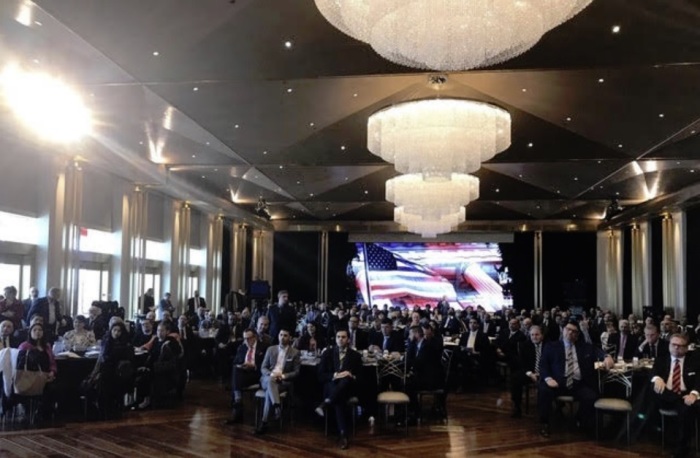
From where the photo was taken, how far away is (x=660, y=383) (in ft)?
22.1

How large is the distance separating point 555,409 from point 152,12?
6.95 m

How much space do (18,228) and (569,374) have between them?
9.32 m

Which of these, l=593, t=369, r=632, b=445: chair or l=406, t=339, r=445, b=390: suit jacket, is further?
l=406, t=339, r=445, b=390: suit jacket

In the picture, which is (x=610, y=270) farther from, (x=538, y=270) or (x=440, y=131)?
(x=440, y=131)

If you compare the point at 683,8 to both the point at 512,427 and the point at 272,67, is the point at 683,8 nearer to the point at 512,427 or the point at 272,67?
the point at 272,67

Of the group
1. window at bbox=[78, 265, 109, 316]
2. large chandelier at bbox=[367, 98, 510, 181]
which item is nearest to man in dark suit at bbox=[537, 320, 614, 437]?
large chandelier at bbox=[367, 98, 510, 181]

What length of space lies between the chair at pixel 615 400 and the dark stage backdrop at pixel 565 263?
18.0m

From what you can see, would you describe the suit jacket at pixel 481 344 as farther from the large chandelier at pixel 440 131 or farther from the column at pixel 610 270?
the column at pixel 610 270

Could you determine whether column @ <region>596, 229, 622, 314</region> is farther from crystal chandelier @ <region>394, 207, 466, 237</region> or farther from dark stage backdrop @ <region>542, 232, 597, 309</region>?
crystal chandelier @ <region>394, 207, 466, 237</region>

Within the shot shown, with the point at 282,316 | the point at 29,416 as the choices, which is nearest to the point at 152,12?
the point at 29,416

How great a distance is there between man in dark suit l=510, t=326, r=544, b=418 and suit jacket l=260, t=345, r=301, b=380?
2797mm

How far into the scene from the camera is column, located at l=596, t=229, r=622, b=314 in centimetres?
2434

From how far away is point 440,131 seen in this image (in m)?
8.09

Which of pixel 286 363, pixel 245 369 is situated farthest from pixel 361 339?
pixel 286 363
